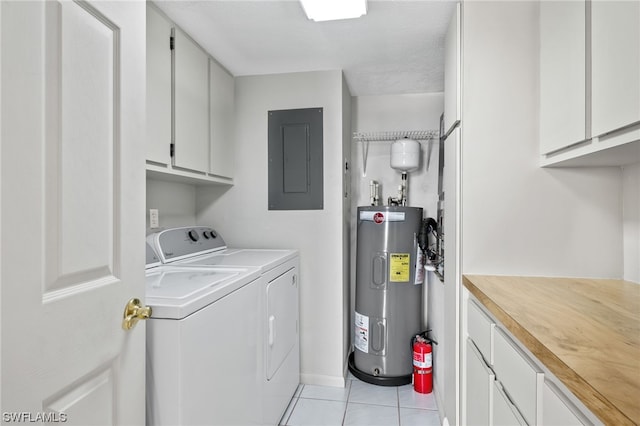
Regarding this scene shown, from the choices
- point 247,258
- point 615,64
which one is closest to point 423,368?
point 247,258

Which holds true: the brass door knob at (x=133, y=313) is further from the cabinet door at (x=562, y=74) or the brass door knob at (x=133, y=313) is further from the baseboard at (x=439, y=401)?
the baseboard at (x=439, y=401)

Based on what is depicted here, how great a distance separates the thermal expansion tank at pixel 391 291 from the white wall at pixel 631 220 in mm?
1229

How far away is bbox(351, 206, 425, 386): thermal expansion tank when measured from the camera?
246 centimetres

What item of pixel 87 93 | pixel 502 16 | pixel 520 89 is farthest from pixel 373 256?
pixel 87 93

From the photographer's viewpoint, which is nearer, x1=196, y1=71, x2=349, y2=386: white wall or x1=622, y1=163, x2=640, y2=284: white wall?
x1=622, y1=163, x2=640, y2=284: white wall

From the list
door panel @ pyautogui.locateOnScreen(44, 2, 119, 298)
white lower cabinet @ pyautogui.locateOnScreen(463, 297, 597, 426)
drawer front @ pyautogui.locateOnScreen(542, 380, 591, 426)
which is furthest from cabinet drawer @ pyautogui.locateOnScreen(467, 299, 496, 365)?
door panel @ pyautogui.locateOnScreen(44, 2, 119, 298)

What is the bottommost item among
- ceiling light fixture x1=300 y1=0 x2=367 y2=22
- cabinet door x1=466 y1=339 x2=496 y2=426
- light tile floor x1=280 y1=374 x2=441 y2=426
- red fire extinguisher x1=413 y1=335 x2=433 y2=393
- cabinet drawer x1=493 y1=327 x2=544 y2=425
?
light tile floor x1=280 y1=374 x2=441 y2=426

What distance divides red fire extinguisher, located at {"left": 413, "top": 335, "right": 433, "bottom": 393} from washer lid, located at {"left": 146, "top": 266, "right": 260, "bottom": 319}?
141 cm

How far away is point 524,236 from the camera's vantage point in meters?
1.48

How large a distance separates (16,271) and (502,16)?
1.89m

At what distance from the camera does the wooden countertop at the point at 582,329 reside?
585 millimetres

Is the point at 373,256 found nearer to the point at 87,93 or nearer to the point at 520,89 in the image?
the point at 520,89

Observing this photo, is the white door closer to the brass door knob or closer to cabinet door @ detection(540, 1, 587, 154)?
the brass door knob

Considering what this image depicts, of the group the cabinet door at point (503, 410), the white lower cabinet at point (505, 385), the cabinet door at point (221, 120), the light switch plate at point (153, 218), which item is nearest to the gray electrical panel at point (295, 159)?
the cabinet door at point (221, 120)
